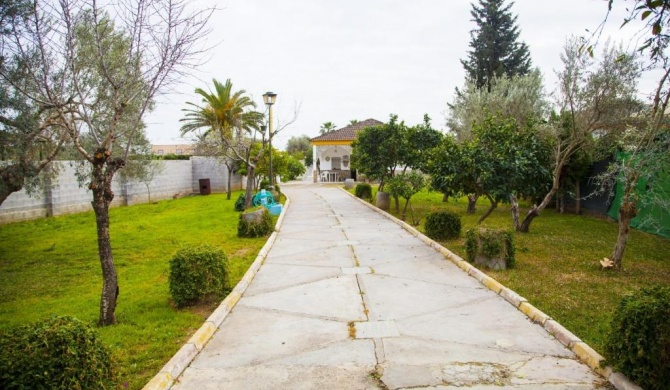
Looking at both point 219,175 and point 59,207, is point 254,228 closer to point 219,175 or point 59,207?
point 59,207

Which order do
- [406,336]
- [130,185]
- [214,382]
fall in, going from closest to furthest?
[214,382]
[406,336]
[130,185]

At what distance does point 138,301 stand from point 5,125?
405cm

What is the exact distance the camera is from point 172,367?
12.5 ft

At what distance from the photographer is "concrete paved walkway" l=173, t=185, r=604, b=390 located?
366 centimetres

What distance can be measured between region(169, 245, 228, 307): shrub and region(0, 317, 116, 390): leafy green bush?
223cm

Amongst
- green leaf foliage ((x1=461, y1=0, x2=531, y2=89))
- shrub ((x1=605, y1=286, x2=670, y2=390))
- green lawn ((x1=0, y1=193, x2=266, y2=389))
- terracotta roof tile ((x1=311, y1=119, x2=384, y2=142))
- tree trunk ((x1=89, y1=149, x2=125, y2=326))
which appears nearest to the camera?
shrub ((x1=605, y1=286, x2=670, y2=390))

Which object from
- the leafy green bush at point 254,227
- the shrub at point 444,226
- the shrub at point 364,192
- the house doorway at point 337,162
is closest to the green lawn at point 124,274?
the leafy green bush at point 254,227

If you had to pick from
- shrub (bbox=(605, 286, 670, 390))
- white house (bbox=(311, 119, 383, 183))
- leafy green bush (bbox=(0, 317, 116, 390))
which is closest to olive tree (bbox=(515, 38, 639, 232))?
shrub (bbox=(605, 286, 670, 390))

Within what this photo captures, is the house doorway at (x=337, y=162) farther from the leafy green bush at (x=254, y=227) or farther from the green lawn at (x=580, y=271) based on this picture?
the leafy green bush at (x=254, y=227)

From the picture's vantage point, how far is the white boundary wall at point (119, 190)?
553 inches

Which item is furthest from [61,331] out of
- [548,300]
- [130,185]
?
Result: [130,185]

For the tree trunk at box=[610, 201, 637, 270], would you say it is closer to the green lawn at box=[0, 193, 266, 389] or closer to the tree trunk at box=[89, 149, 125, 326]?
the green lawn at box=[0, 193, 266, 389]

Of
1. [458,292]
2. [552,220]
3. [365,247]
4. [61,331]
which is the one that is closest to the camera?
[61,331]

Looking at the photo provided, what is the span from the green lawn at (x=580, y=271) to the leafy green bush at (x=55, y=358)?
14.2 feet
